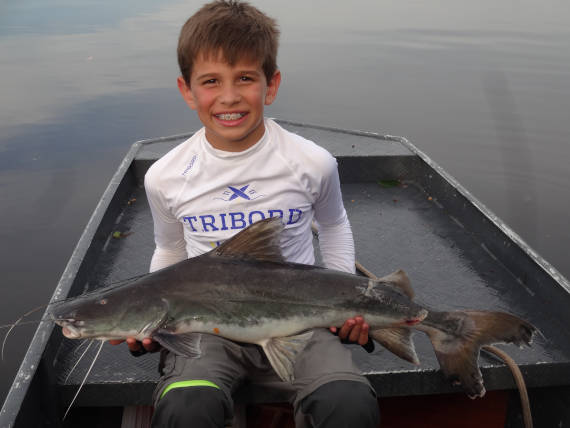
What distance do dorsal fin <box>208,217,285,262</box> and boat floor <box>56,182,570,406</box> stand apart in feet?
2.21

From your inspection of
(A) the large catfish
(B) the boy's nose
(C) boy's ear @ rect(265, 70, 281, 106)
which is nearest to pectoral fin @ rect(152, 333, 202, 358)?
(A) the large catfish

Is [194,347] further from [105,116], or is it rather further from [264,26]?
[105,116]

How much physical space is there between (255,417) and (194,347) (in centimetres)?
126

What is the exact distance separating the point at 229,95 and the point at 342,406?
1.34 meters

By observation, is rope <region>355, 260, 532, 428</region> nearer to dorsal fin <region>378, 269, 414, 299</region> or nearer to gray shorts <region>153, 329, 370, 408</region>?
dorsal fin <region>378, 269, 414, 299</region>

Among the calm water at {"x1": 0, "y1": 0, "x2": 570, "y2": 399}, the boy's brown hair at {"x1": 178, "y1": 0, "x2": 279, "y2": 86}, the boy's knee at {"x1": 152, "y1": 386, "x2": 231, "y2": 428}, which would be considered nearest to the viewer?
the boy's knee at {"x1": 152, "y1": 386, "x2": 231, "y2": 428}

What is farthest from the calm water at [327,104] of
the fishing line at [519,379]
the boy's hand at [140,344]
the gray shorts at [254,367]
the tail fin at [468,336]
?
the fishing line at [519,379]

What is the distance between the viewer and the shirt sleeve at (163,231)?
8.11 feet

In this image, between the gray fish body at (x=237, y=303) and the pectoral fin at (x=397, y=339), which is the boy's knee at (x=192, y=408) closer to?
the gray fish body at (x=237, y=303)

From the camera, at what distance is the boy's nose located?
2219 mm

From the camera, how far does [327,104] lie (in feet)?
42.9

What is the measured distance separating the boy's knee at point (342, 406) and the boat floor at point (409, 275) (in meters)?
0.42

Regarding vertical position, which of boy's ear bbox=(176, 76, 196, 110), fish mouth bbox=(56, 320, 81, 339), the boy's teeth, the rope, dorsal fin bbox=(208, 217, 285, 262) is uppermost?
boy's ear bbox=(176, 76, 196, 110)

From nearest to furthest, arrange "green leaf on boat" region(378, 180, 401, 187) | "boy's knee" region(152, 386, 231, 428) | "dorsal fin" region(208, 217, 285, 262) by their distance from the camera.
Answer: "boy's knee" region(152, 386, 231, 428) < "dorsal fin" region(208, 217, 285, 262) < "green leaf on boat" region(378, 180, 401, 187)
